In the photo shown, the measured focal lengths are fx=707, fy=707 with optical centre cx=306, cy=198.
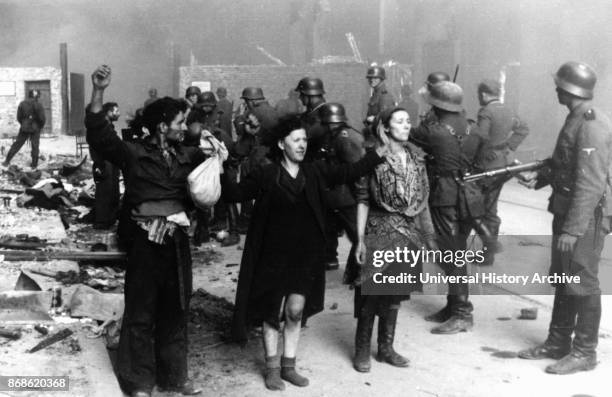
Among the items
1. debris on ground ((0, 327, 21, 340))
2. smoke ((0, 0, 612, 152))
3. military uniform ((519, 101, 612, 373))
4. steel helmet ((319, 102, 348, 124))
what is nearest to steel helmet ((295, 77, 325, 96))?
steel helmet ((319, 102, 348, 124))

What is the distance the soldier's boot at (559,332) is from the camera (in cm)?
515

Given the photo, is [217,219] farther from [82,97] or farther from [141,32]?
[141,32]

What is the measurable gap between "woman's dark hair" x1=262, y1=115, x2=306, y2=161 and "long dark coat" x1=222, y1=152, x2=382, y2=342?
0.14 m

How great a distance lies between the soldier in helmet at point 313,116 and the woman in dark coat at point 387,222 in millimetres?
1509

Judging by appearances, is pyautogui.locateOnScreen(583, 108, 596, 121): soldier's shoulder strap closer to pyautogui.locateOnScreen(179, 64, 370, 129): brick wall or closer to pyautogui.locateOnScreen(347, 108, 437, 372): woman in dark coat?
pyautogui.locateOnScreen(347, 108, 437, 372): woman in dark coat

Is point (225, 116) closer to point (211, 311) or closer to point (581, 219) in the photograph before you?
point (211, 311)

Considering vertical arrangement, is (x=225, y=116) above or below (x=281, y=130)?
below

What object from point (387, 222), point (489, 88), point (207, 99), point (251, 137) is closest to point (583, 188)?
point (387, 222)

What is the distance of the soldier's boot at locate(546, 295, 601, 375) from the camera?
4.94 metres

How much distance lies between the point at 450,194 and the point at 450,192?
0.06ft

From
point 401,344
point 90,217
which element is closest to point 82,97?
point 90,217

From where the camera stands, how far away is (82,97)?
26.6 metres

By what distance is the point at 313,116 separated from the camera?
7.56 metres

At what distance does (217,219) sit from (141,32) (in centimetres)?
2008
